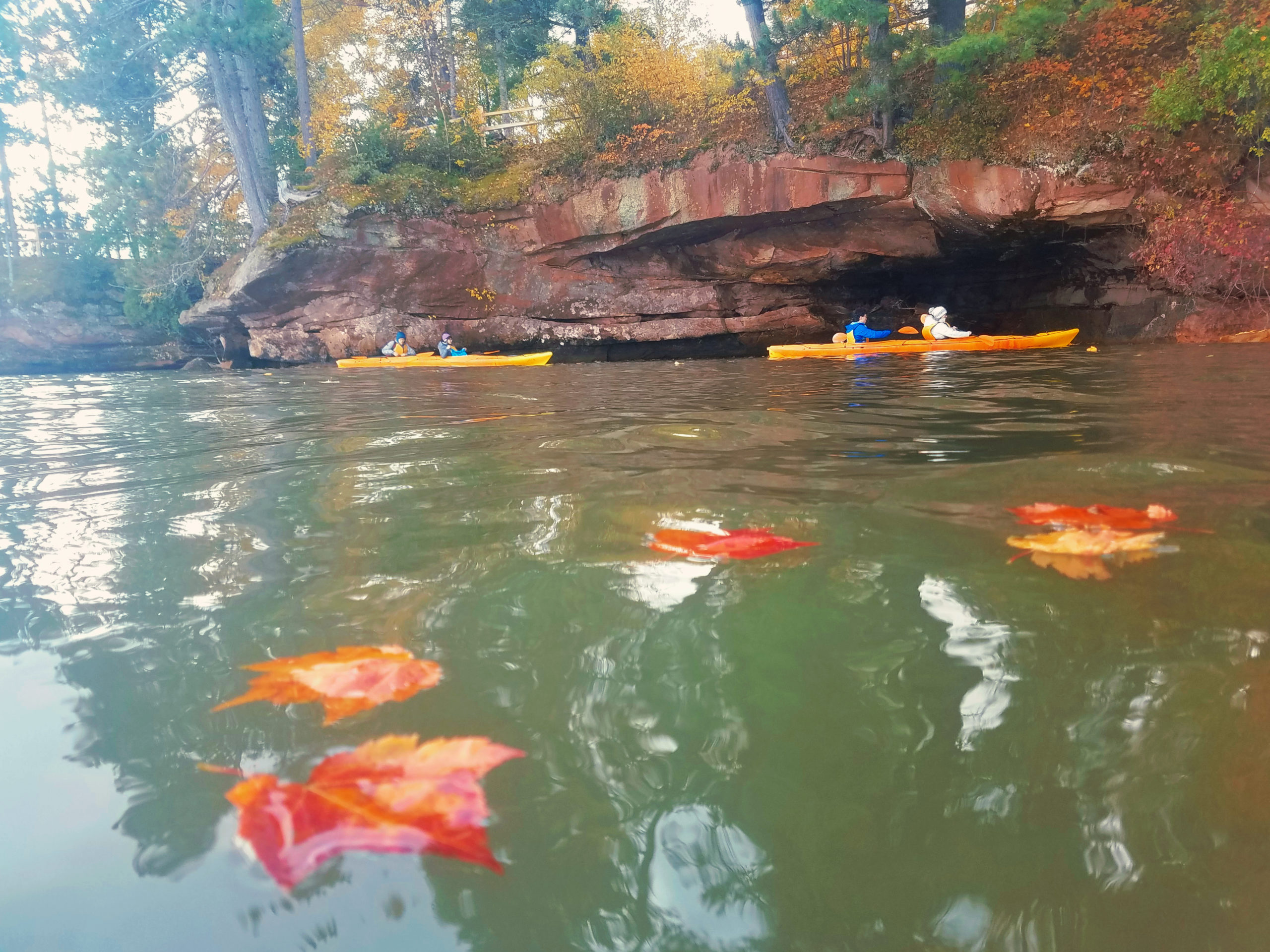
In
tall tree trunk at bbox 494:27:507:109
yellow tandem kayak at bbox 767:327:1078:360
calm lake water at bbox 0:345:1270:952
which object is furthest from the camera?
tall tree trunk at bbox 494:27:507:109

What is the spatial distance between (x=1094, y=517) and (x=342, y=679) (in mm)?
1893

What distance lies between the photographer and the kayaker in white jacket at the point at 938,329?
10.9m

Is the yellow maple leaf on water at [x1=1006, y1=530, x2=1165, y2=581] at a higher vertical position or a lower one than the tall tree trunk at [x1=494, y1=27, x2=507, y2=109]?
lower

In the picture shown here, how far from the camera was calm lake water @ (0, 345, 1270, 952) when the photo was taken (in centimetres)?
77

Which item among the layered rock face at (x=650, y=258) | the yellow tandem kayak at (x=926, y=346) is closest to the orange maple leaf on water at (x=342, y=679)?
the yellow tandem kayak at (x=926, y=346)

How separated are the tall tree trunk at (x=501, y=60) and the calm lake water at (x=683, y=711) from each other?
20.9 m

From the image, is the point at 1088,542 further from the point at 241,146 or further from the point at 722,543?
the point at 241,146

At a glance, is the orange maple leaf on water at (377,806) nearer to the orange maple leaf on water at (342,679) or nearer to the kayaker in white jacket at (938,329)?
the orange maple leaf on water at (342,679)

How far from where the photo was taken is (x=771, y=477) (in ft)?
8.79

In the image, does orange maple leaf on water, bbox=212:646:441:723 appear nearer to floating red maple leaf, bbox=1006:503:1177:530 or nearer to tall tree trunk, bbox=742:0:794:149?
floating red maple leaf, bbox=1006:503:1177:530

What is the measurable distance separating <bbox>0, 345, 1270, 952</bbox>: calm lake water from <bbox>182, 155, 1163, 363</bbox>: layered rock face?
11.7 metres

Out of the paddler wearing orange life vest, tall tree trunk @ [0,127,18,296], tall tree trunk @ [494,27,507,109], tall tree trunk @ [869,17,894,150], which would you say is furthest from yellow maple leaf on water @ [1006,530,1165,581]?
tall tree trunk @ [0,127,18,296]

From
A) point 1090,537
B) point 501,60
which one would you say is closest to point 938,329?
point 1090,537

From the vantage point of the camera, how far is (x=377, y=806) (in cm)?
92
